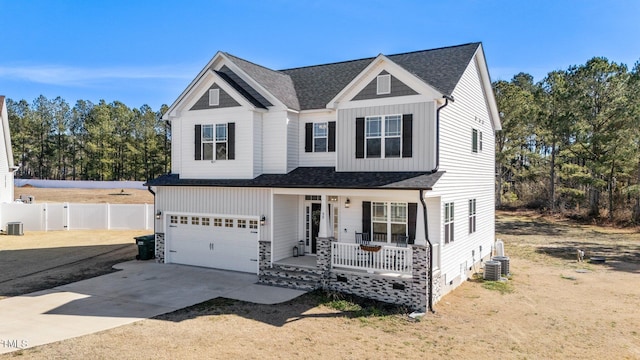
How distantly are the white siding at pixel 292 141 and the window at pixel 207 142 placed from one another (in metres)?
3.28

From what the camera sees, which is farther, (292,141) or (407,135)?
(292,141)

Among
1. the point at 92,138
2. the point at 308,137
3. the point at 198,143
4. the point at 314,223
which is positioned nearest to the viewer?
the point at 314,223

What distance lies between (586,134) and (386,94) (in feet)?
96.3

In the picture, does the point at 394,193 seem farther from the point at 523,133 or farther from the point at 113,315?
the point at 523,133

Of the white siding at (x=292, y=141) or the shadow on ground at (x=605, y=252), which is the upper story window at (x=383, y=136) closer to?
the white siding at (x=292, y=141)

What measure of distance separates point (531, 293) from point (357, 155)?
773 cm

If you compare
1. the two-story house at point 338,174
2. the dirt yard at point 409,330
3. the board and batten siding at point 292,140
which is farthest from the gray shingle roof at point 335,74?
the dirt yard at point 409,330

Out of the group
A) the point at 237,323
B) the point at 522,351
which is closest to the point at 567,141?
the point at 522,351

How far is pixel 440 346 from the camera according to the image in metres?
9.87

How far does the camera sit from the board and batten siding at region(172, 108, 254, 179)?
1664 centimetres

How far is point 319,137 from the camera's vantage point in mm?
16891

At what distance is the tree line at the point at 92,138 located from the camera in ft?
223

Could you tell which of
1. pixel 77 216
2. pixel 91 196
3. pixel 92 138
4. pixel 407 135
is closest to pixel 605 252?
pixel 407 135

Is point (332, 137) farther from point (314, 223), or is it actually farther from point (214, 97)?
point (214, 97)
